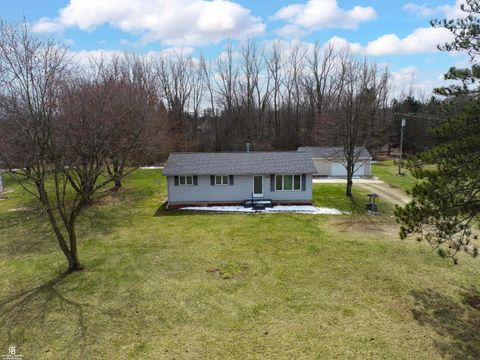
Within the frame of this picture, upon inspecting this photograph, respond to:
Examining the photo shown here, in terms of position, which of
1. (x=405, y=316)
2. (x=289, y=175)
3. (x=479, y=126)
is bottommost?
(x=405, y=316)

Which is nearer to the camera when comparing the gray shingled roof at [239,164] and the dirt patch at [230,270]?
the dirt patch at [230,270]

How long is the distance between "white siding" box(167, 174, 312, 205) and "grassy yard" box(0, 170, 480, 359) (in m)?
4.90

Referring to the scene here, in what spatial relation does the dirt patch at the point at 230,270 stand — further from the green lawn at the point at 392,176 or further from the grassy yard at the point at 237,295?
the green lawn at the point at 392,176

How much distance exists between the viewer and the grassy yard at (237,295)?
7594mm

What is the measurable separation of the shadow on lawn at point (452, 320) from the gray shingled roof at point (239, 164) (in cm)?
1214

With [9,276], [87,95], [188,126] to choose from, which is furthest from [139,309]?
[188,126]

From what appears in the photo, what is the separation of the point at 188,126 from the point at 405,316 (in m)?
41.4

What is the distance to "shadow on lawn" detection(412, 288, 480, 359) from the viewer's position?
24.4ft

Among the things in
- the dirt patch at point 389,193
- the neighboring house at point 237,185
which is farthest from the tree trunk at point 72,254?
the dirt patch at point 389,193

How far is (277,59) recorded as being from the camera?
4750cm

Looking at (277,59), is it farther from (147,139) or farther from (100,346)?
(100,346)

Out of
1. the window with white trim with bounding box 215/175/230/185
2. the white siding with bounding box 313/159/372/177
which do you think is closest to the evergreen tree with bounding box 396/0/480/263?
the window with white trim with bounding box 215/175/230/185

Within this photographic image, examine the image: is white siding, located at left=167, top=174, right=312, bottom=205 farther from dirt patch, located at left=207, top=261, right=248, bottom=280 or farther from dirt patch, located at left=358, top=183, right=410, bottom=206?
dirt patch, located at left=207, top=261, right=248, bottom=280

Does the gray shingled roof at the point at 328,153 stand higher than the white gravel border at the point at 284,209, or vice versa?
the gray shingled roof at the point at 328,153
